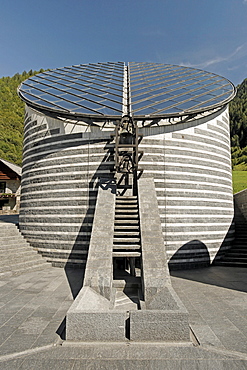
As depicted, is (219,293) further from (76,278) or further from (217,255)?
(76,278)

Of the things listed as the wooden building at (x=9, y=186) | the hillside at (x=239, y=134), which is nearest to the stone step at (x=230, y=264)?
the wooden building at (x=9, y=186)

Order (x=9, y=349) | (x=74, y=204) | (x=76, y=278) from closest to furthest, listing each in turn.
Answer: (x=9, y=349)
(x=76, y=278)
(x=74, y=204)

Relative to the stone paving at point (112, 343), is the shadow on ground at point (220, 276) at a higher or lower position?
lower

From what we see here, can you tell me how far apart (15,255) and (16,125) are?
66.9 meters

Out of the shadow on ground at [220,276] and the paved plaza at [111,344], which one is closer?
the paved plaza at [111,344]

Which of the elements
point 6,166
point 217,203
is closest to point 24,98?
point 217,203

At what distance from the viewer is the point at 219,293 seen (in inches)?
305

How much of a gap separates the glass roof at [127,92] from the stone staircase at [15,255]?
7288mm

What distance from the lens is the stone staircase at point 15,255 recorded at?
10.1 m

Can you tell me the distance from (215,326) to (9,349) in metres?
4.57

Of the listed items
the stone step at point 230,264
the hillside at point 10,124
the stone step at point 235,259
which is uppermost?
the hillside at point 10,124

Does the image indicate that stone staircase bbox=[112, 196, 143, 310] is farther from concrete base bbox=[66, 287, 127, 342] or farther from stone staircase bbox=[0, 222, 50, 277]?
stone staircase bbox=[0, 222, 50, 277]

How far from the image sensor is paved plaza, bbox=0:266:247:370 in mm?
4137

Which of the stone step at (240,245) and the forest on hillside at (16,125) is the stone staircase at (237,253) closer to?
the stone step at (240,245)
